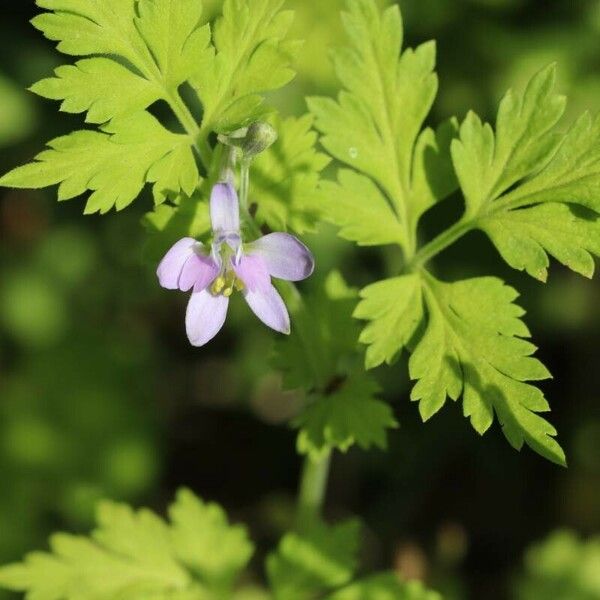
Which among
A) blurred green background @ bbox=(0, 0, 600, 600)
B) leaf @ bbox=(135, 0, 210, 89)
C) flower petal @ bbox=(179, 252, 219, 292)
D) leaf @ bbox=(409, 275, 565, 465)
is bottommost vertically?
blurred green background @ bbox=(0, 0, 600, 600)

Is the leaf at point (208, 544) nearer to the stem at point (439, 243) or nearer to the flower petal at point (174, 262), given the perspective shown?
the stem at point (439, 243)

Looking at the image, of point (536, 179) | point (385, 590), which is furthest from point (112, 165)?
point (385, 590)

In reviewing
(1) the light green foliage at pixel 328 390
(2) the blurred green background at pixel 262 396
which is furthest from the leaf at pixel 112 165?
(2) the blurred green background at pixel 262 396

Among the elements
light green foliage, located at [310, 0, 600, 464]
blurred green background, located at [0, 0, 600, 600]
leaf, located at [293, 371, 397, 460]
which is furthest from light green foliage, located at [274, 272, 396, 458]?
blurred green background, located at [0, 0, 600, 600]

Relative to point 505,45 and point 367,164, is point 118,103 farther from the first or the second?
point 505,45

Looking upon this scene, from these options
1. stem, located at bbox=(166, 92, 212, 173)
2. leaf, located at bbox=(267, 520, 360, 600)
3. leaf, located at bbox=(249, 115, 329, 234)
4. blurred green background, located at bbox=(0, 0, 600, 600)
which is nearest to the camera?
stem, located at bbox=(166, 92, 212, 173)

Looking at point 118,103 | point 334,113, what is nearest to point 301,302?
point 334,113

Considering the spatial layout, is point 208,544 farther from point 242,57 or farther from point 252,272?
point 242,57

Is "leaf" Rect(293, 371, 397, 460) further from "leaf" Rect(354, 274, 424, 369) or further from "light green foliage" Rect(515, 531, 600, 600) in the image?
"light green foliage" Rect(515, 531, 600, 600)
